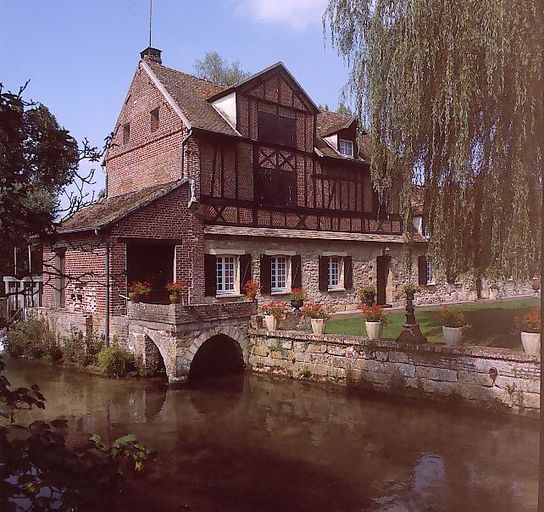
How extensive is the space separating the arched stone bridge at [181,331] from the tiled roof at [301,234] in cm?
282

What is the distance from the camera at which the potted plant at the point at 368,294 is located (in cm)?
1623

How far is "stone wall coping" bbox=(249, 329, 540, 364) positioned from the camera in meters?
7.52

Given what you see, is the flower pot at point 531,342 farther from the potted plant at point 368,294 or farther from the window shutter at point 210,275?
the potted plant at point 368,294

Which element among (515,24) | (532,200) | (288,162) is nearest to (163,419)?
(532,200)

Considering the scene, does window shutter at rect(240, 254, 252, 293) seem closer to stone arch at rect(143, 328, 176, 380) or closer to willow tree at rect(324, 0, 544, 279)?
stone arch at rect(143, 328, 176, 380)

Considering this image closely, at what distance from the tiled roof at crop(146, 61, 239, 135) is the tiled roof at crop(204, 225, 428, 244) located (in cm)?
275

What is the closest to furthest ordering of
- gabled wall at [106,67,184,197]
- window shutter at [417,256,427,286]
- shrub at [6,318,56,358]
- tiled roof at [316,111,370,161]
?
shrub at [6,318,56,358] < gabled wall at [106,67,184,197] < tiled roof at [316,111,370,161] < window shutter at [417,256,427,286]

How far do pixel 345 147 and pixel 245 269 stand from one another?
611 cm

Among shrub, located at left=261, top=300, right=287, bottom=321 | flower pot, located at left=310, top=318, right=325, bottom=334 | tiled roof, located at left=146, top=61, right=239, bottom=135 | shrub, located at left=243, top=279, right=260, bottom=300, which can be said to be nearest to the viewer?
flower pot, located at left=310, top=318, right=325, bottom=334

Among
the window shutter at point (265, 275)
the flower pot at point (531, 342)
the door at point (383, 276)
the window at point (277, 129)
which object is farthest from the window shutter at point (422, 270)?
the flower pot at point (531, 342)

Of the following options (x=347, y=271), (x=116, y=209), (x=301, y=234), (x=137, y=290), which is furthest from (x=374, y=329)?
(x=116, y=209)

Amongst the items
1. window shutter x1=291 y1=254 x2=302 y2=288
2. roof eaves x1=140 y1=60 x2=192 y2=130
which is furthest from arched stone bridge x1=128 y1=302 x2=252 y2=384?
roof eaves x1=140 y1=60 x2=192 y2=130

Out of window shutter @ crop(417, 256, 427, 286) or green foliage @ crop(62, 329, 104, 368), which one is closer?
green foliage @ crop(62, 329, 104, 368)

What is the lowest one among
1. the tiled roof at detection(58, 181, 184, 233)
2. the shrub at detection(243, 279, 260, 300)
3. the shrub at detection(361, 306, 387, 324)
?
the shrub at detection(361, 306, 387, 324)
